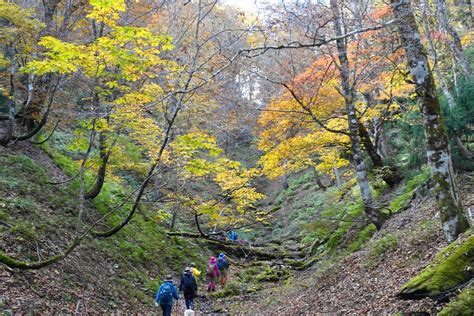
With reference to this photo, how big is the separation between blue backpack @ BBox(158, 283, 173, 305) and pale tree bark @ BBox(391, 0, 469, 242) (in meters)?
6.74

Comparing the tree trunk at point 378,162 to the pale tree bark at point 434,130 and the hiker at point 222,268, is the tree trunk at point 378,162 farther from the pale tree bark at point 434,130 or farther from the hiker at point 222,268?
the hiker at point 222,268

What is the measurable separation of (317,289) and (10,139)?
1079cm

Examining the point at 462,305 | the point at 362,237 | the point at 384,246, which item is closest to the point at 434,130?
the point at 462,305

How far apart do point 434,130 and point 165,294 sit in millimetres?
7489

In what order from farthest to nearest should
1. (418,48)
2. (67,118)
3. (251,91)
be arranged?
(251,91), (67,118), (418,48)

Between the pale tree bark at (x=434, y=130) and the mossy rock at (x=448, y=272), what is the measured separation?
463 mm

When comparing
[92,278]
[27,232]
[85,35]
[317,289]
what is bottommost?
[317,289]

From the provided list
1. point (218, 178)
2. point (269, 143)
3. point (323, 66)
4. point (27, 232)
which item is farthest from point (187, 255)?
point (323, 66)

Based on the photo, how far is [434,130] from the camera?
650cm

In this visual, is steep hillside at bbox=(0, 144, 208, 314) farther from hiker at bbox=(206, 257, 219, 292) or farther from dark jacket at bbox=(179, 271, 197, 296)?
hiker at bbox=(206, 257, 219, 292)

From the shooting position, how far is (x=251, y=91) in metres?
47.7

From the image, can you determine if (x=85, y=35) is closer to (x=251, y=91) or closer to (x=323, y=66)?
(x=323, y=66)

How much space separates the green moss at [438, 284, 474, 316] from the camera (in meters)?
4.53

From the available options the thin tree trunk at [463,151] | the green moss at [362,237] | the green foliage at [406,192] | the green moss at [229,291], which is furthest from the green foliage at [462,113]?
the green moss at [229,291]
